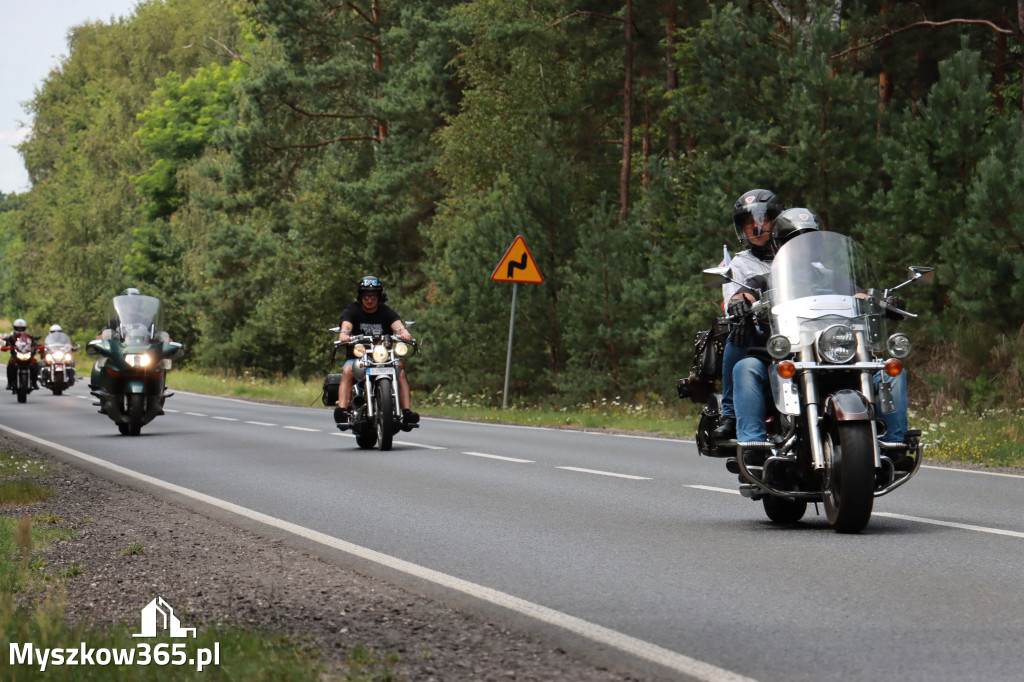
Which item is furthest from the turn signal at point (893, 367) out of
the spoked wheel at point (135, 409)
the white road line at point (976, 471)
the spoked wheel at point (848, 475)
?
the spoked wheel at point (135, 409)

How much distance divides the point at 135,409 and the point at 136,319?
1.31m

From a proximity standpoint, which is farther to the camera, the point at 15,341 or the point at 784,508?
the point at 15,341

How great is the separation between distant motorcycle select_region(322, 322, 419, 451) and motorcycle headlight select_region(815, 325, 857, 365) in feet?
27.8

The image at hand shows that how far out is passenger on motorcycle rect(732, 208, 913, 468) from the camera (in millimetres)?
8391

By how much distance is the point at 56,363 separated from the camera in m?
36.3

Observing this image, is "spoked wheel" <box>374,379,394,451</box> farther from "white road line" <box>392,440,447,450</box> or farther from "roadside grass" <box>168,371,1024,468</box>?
"roadside grass" <box>168,371,1024,468</box>

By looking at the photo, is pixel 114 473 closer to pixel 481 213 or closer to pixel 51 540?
pixel 51 540

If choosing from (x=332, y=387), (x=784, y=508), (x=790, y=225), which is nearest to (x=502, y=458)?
(x=332, y=387)

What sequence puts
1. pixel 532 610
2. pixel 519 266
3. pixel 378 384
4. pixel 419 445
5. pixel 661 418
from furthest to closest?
1. pixel 519 266
2. pixel 661 418
3. pixel 419 445
4. pixel 378 384
5. pixel 532 610

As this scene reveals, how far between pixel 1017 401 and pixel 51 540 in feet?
44.1


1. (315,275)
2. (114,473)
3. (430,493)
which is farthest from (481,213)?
(430,493)

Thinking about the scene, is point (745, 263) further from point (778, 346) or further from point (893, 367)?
point (893, 367)

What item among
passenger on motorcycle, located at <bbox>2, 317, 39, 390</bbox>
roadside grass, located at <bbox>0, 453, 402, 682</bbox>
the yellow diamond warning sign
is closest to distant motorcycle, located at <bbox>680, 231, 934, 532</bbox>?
roadside grass, located at <bbox>0, 453, 402, 682</bbox>

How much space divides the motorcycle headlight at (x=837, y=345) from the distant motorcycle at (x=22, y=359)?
2844cm
